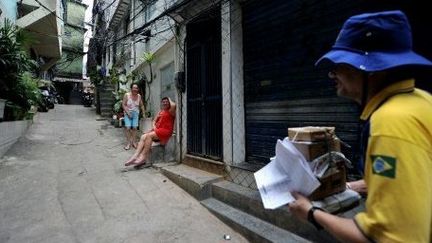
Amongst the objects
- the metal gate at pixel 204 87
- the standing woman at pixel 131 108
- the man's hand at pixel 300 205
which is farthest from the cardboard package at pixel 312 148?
the standing woman at pixel 131 108

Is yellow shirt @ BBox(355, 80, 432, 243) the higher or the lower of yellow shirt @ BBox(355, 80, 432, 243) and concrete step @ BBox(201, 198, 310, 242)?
the higher

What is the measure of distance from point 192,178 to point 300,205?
4368mm

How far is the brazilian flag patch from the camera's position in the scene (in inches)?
41.0

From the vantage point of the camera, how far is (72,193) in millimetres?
5762

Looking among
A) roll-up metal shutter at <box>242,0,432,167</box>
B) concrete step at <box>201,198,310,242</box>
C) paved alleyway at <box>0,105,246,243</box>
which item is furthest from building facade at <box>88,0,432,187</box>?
paved alleyway at <box>0,105,246,243</box>

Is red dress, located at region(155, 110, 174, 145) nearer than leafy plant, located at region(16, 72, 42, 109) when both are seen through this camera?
Yes

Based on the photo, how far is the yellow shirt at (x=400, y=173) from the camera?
3.34 feet

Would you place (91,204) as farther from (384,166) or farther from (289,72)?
(384,166)

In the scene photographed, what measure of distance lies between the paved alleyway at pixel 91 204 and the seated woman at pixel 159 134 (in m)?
0.41

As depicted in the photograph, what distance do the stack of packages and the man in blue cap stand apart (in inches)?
5.9

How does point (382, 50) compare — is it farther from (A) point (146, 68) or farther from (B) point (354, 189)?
(A) point (146, 68)

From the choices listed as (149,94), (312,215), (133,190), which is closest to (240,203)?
(133,190)

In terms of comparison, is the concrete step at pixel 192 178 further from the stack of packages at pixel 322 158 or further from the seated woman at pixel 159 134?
the stack of packages at pixel 322 158

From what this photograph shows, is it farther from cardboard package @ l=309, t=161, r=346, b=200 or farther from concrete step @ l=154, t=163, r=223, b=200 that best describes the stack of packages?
concrete step @ l=154, t=163, r=223, b=200
